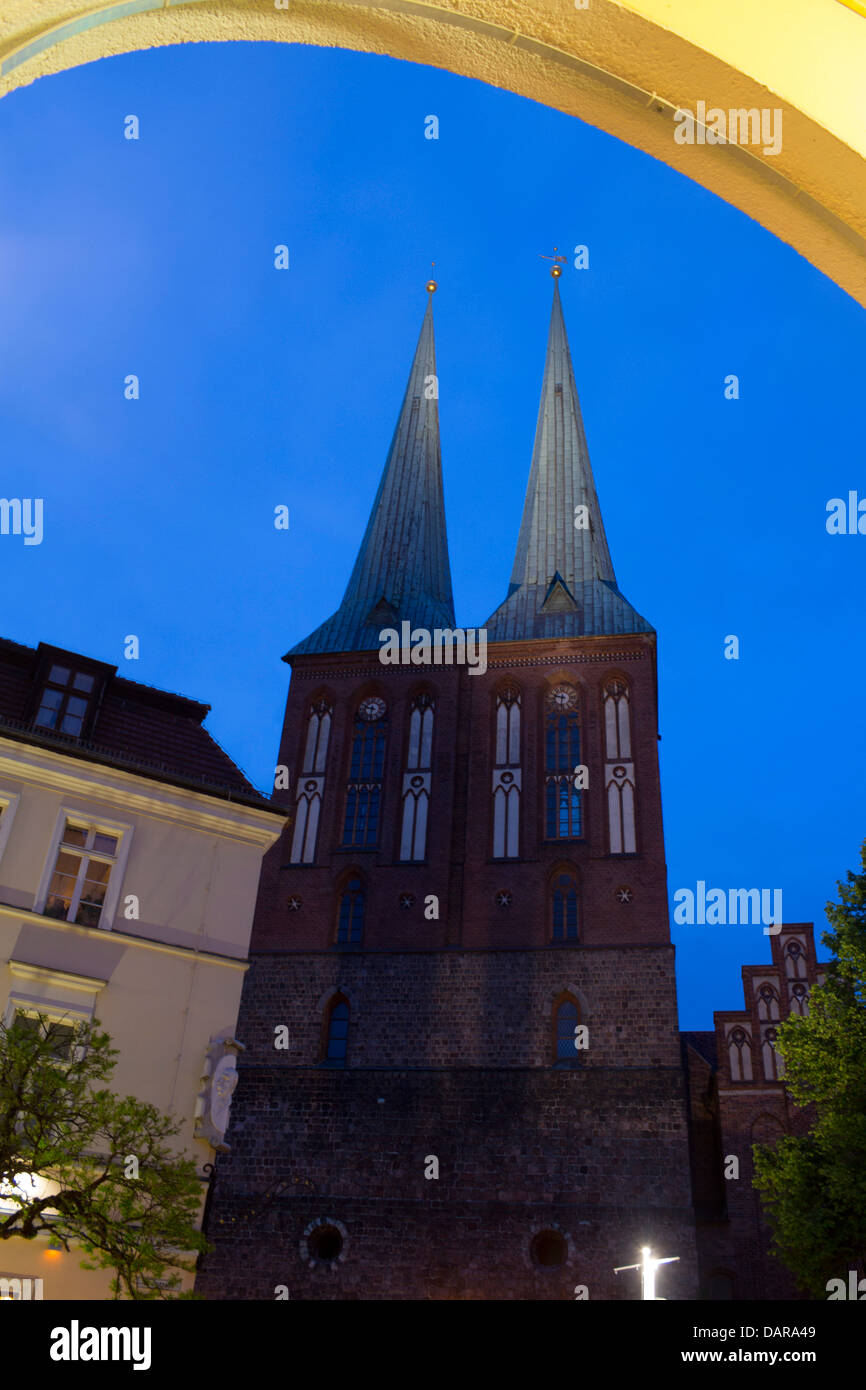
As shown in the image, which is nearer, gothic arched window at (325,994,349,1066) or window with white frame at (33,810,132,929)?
window with white frame at (33,810,132,929)

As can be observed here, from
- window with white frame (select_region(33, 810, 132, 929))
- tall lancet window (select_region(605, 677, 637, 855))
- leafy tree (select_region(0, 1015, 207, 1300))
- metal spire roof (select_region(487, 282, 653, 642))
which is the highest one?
metal spire roof (select_region(487, 282, 653, 642))

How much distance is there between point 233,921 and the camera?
53.4 ft

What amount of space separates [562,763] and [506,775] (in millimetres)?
1554

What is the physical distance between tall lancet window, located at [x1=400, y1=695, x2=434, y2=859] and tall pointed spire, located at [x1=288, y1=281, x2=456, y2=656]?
8.55ft

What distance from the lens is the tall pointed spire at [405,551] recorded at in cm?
3447

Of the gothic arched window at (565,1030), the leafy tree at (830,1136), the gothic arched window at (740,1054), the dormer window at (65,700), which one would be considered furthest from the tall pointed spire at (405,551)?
the leafy tree at (830,1136)

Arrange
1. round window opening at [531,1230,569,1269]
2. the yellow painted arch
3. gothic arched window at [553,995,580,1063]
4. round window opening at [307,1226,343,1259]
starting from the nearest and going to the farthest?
the yellow painted arch
round window opening at [531,1230,569,1269]
round window opening at [307,1226,343,1259]
gothic arched window at [553,995,580,1063]

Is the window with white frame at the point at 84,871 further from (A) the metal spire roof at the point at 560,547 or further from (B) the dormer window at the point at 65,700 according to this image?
(A) the metal spire roof at the point at 560,547

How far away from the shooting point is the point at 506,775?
3050cm

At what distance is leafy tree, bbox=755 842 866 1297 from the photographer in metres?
16.4

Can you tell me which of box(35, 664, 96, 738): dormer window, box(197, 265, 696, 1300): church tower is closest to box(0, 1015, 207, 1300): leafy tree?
box(35, 664, 96, 738): dormer window

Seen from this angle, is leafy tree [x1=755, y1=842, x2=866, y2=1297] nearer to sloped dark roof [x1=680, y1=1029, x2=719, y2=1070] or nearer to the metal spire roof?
the metal spire roof

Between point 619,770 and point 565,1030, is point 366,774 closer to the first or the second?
point 619,770

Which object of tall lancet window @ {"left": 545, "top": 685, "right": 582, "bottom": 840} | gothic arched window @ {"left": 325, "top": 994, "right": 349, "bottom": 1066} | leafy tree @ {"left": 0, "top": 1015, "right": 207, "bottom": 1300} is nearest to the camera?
leafy tree @ {"left": 0, "top": 1015, "right": 207, "bottom": 1300}
